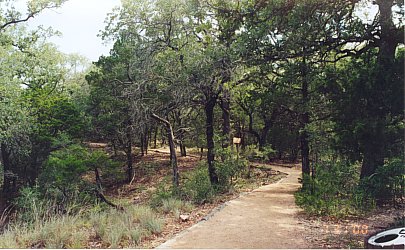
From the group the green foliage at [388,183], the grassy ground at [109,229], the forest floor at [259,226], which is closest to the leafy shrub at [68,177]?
the grassy ground at [109,229]

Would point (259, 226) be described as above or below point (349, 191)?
below

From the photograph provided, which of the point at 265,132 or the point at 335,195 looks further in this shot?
the point at 265,132

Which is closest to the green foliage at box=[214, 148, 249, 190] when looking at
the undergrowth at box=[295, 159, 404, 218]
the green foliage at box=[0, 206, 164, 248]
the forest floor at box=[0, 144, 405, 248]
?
the forest floor at box=[0, 144, 405, 248]

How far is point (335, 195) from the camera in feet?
20.6

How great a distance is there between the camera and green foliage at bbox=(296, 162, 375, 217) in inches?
227

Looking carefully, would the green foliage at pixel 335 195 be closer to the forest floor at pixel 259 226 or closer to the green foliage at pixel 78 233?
the forest floor at pixel 259 226

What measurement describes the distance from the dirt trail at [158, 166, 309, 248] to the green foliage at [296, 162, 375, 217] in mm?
449

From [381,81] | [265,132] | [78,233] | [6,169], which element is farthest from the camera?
[265,132]

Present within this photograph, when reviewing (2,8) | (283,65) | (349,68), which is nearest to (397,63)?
(349,68)

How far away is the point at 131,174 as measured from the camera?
17875mm

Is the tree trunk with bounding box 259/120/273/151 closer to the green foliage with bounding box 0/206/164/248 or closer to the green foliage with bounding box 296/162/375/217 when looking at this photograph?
the green foliage with bounding box 296/162/375/217

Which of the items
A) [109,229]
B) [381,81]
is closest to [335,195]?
[381,81]

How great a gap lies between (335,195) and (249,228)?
1.90 metres

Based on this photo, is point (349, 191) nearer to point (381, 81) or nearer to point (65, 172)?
point (381, 81)
